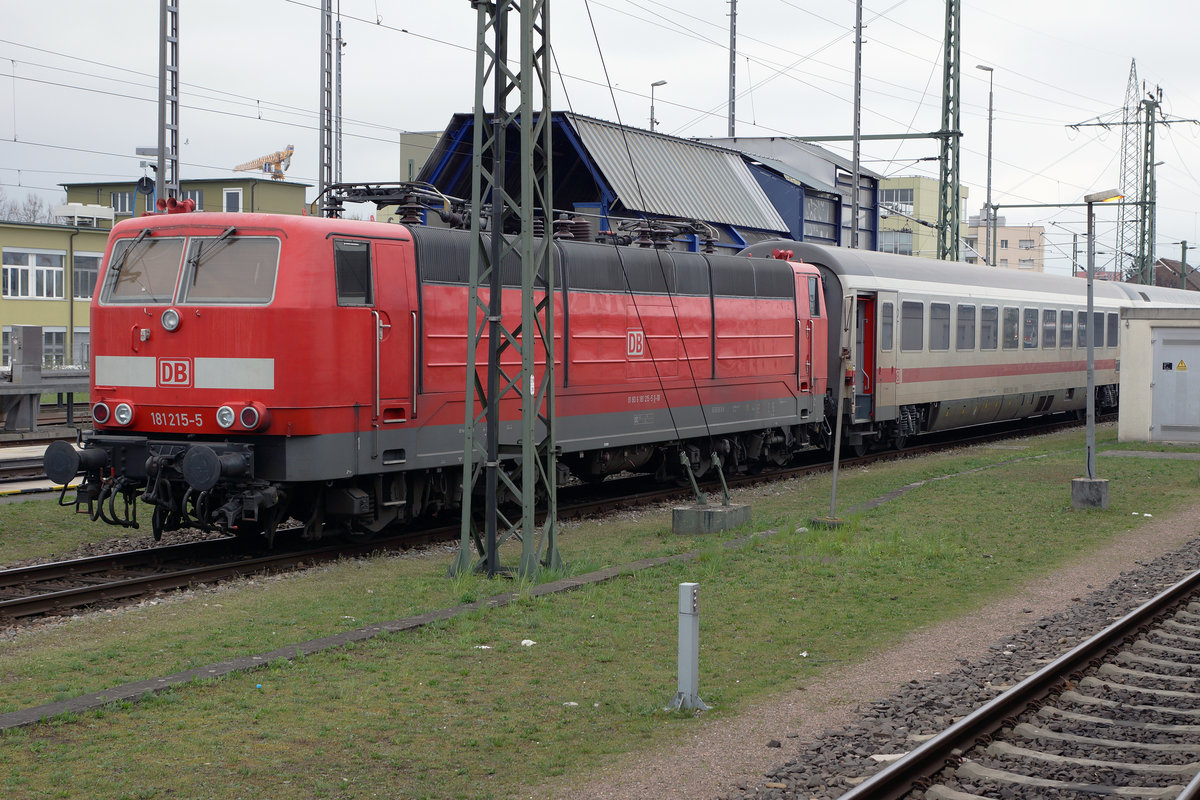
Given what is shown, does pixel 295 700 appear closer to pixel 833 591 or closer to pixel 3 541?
pixel 833 591

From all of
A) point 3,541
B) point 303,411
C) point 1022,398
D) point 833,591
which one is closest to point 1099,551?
point 833,591

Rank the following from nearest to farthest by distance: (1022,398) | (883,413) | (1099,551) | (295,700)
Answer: (295,700), (1099,551), (883,413), (1022,398)

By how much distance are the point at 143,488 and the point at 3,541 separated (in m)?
2.28

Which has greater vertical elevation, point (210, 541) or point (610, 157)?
point (610, 157)

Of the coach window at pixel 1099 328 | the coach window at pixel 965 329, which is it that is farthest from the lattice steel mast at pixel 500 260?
the coach window at pixel 1099 328

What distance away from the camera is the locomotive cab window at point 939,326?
1008 inches

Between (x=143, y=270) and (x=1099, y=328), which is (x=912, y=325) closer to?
(x=1099, y=328)

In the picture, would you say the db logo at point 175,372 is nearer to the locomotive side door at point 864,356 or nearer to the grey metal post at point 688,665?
the grey metal post at point 688,665

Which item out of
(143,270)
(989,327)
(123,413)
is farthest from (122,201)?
(123,413)

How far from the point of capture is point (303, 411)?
1252cm

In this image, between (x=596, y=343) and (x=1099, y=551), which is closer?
(x=1099, y=551)

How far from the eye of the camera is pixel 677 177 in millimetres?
35094

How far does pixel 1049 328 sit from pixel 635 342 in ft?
57.5

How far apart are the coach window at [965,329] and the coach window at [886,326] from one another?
11.3 ft
